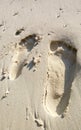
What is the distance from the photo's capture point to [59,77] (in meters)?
4.26

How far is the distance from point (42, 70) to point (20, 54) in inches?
20.4

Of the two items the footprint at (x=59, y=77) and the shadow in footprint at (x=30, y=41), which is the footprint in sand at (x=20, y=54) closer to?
the shadow in footprint at (x=30, y=41)

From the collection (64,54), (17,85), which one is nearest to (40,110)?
(17,85)

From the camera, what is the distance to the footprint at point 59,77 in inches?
158

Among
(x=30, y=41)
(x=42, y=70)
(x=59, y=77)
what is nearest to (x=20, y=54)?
(x=30, y=41)

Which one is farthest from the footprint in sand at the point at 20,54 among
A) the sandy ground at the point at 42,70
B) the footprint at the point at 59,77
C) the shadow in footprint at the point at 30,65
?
the footprint at the point at 59,77

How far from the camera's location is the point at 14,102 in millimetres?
4191

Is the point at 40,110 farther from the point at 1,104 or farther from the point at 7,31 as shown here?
the point at 7,31

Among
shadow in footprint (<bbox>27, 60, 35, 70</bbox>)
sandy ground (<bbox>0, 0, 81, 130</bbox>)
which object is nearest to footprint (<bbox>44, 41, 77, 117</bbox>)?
sandy ground (<bbox>0, 0, 81, 130</bbox>)

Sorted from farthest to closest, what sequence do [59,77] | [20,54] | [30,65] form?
[20,54], [30,65], [59,77]

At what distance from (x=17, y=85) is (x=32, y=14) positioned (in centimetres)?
148

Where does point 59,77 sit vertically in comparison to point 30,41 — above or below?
below

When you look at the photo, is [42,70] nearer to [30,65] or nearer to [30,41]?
[30,65]

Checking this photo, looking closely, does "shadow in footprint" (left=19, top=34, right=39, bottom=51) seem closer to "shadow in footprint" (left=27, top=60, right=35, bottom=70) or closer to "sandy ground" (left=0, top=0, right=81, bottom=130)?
"sandy ground" (left=0, top=0, right=81, bottom=130)
